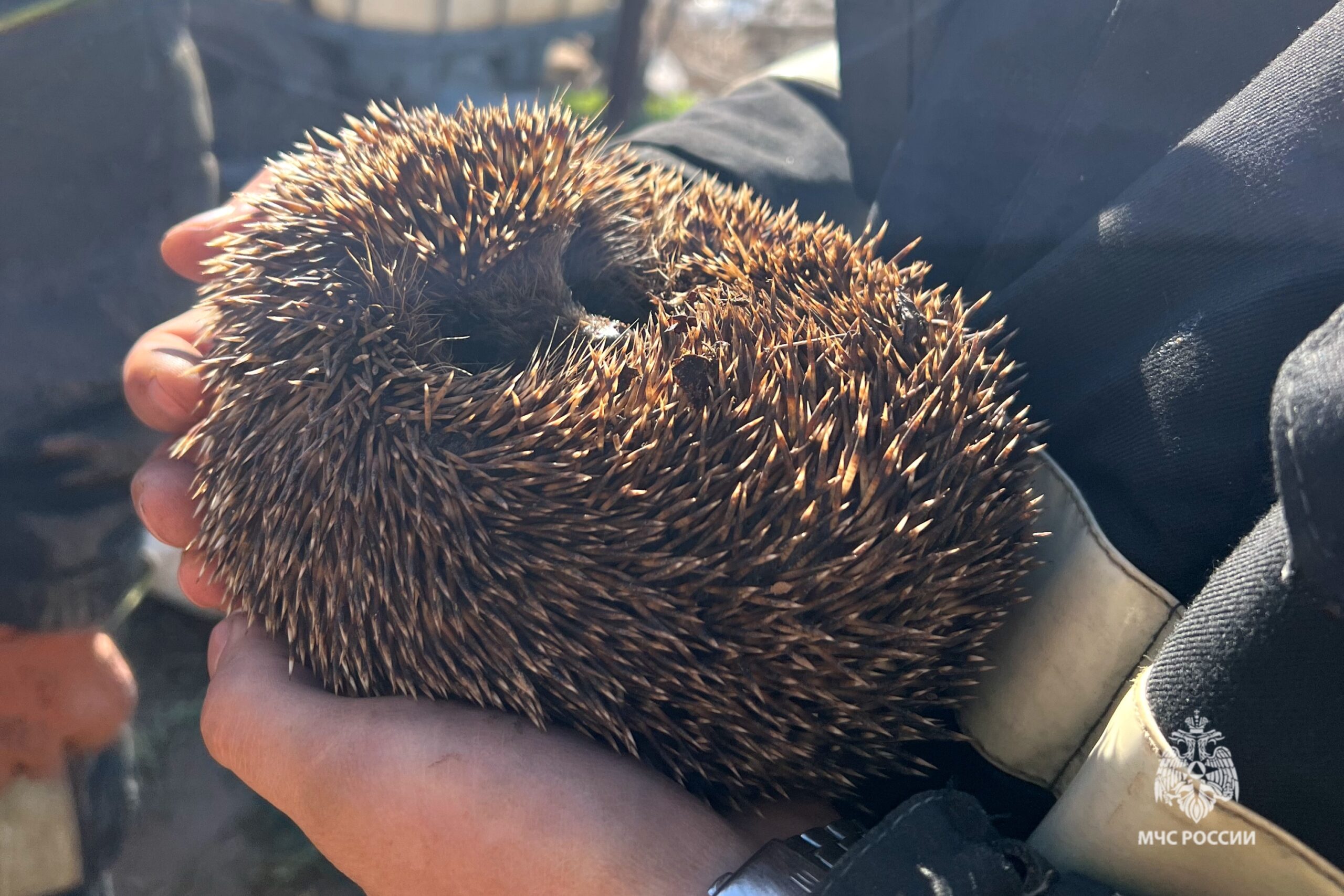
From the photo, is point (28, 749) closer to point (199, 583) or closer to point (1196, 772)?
point (199, 583)

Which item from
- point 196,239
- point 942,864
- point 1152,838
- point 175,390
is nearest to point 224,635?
point 175,390

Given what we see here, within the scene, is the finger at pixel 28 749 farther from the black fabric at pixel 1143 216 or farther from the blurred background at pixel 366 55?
the black fabric at pixel 1143 216

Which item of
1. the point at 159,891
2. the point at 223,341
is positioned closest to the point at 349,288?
the point at 223,341

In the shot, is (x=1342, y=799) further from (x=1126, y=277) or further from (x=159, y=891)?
(x=159, y=891)

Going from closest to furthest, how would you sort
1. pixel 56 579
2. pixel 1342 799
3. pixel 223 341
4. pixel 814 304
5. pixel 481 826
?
1. pixel 1342 799
2. pixel 481 826
3. pixel 814 304
4. pixel 223 341
5. pixel 56 579

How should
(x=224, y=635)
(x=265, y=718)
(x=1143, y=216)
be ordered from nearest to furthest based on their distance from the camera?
(x=1143, y=216) < (x=265, y=718) < (x=224, y=635)
